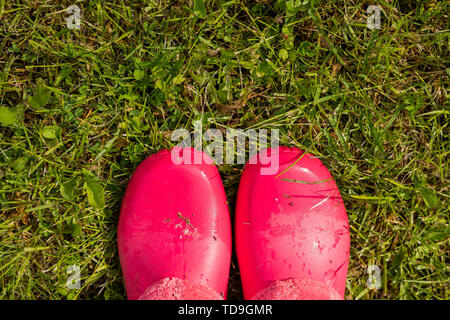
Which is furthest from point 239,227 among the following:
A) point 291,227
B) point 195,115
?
point 195,115

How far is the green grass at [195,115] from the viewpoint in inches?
56.6

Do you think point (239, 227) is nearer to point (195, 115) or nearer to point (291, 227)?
point (291, 227)

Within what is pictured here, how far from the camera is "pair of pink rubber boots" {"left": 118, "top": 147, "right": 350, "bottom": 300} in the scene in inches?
53.4

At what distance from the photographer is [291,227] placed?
1.38m

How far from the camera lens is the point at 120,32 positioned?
4.82 ft

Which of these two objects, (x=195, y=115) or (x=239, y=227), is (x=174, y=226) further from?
(x=195, y=115)

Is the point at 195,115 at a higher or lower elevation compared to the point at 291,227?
higher

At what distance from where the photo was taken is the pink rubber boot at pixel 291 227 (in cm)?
136

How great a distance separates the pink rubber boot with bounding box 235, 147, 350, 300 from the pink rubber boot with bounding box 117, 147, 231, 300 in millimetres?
86

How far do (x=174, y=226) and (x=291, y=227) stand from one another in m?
0.38

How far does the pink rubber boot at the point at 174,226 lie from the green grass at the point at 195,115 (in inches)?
3.2
